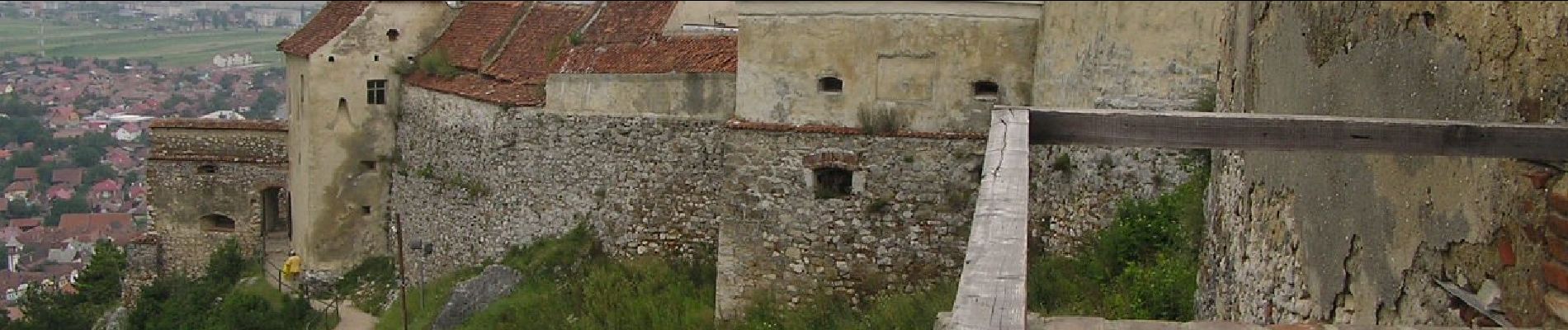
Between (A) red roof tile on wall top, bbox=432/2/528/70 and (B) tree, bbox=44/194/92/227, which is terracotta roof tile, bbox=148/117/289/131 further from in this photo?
(B) tree, bbox=44/194/92/227

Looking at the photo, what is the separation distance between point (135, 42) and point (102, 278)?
14900 millimetres

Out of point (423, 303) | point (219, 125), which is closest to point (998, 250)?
point (423, 303)

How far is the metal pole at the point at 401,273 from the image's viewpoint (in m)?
17.5

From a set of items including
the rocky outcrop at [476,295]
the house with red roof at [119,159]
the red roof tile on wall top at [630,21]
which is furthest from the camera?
the house with red roof at [119,159]

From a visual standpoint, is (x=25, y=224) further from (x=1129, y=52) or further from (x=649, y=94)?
(x=1129, y=52)

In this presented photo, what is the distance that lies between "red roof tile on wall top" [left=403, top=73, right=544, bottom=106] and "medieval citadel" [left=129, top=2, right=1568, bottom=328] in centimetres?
6

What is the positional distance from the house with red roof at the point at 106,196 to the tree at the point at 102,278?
495cm

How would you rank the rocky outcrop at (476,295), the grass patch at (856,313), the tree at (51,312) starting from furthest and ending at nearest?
1. the tree at (51,312)
2. the rocky outcrop at (476,295)
3. the grass patch at (856,313)

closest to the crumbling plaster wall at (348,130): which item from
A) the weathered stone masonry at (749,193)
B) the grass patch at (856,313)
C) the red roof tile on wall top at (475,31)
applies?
the red roof tile on wall top at (475,31)

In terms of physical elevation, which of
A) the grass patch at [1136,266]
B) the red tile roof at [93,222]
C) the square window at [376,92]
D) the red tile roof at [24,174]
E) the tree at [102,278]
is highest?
the square window at [376,92]

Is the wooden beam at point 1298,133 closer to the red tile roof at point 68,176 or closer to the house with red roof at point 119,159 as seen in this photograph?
the red tile roof at point 68,176

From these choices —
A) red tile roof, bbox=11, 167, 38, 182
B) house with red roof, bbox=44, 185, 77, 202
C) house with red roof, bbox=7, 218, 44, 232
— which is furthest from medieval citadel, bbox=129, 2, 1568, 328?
house with red roof, bbox=44, 185, 77, 202

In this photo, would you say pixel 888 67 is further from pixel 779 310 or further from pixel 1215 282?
pixel 1215 282

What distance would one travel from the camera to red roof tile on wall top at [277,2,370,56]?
1886 centimetres
